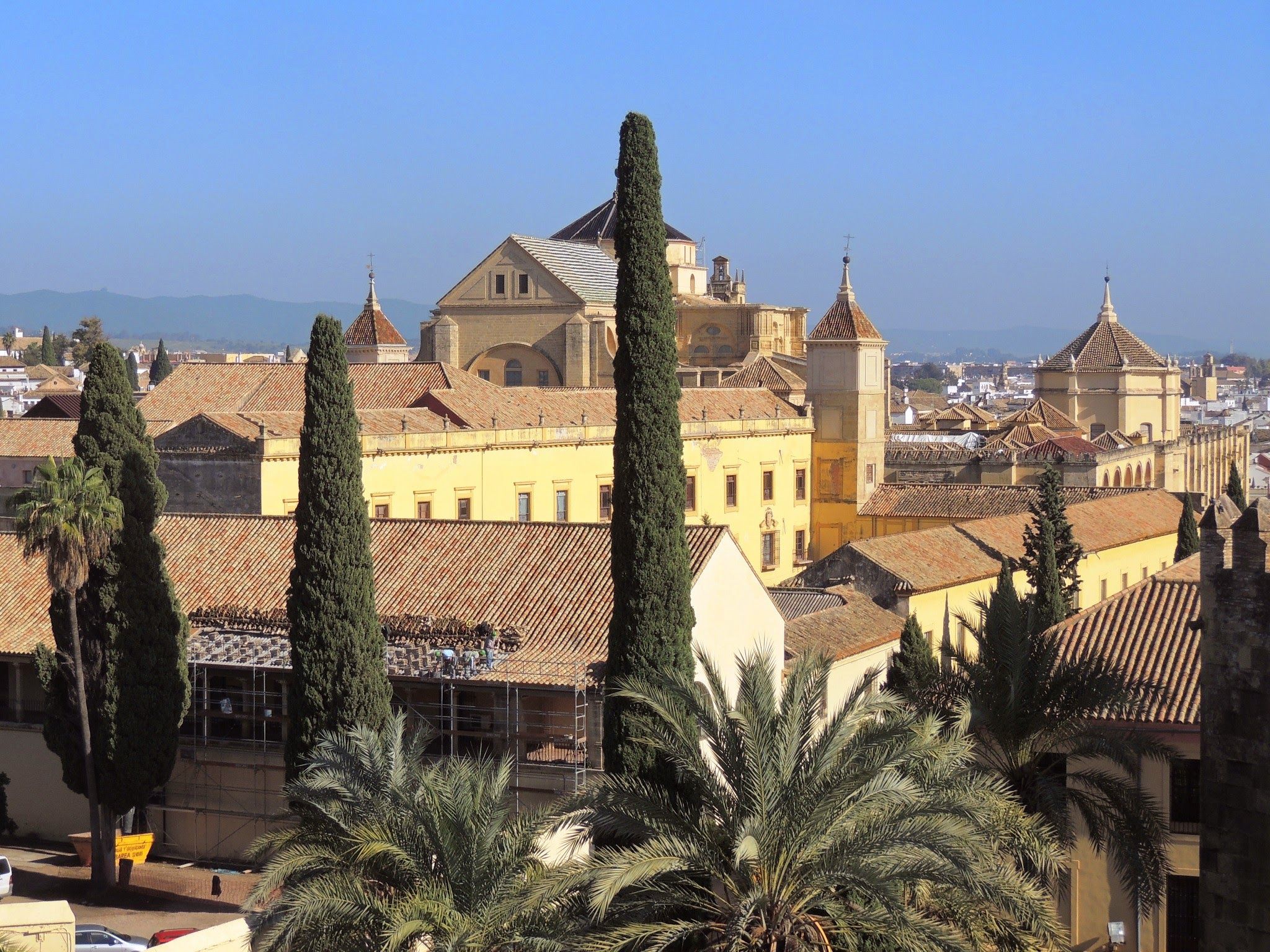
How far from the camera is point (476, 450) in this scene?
35250 millimetres

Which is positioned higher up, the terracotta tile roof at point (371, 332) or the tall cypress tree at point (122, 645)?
the terracotta tile roof at point (371, 332)

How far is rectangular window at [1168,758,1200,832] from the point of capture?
19.1 m

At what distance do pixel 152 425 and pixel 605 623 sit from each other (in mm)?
17281

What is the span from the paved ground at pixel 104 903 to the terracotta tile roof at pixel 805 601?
39.5 feet

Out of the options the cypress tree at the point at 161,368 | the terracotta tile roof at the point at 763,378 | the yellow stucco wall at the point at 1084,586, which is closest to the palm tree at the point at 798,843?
the yellow stucco wall at the point at 1084,586

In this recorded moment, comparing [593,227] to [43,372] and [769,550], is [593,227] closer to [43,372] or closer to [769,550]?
[769,550]

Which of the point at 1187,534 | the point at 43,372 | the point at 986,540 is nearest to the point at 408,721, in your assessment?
the point at 986,540

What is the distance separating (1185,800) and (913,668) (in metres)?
3.39

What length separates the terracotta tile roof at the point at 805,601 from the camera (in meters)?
29.8

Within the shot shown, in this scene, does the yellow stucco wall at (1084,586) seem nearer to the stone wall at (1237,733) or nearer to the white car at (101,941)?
the white car at (101,941)

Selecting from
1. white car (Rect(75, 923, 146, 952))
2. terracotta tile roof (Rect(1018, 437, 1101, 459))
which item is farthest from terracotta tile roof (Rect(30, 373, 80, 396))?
white car (Rect(75, 923, 146, 952))

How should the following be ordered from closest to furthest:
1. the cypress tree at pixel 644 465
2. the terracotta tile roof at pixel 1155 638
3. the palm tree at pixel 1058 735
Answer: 1. the palm tree at pixel 1058 735
2. the cypress tree at pixel 644 465
3. the terracotta tile roof at pixel 1155 638

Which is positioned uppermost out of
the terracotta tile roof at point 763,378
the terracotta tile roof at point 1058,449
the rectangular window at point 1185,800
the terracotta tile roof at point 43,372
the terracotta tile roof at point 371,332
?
the terracotta tile roof at point 43,372

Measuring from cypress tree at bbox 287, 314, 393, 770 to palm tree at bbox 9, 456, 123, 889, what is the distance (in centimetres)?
257
